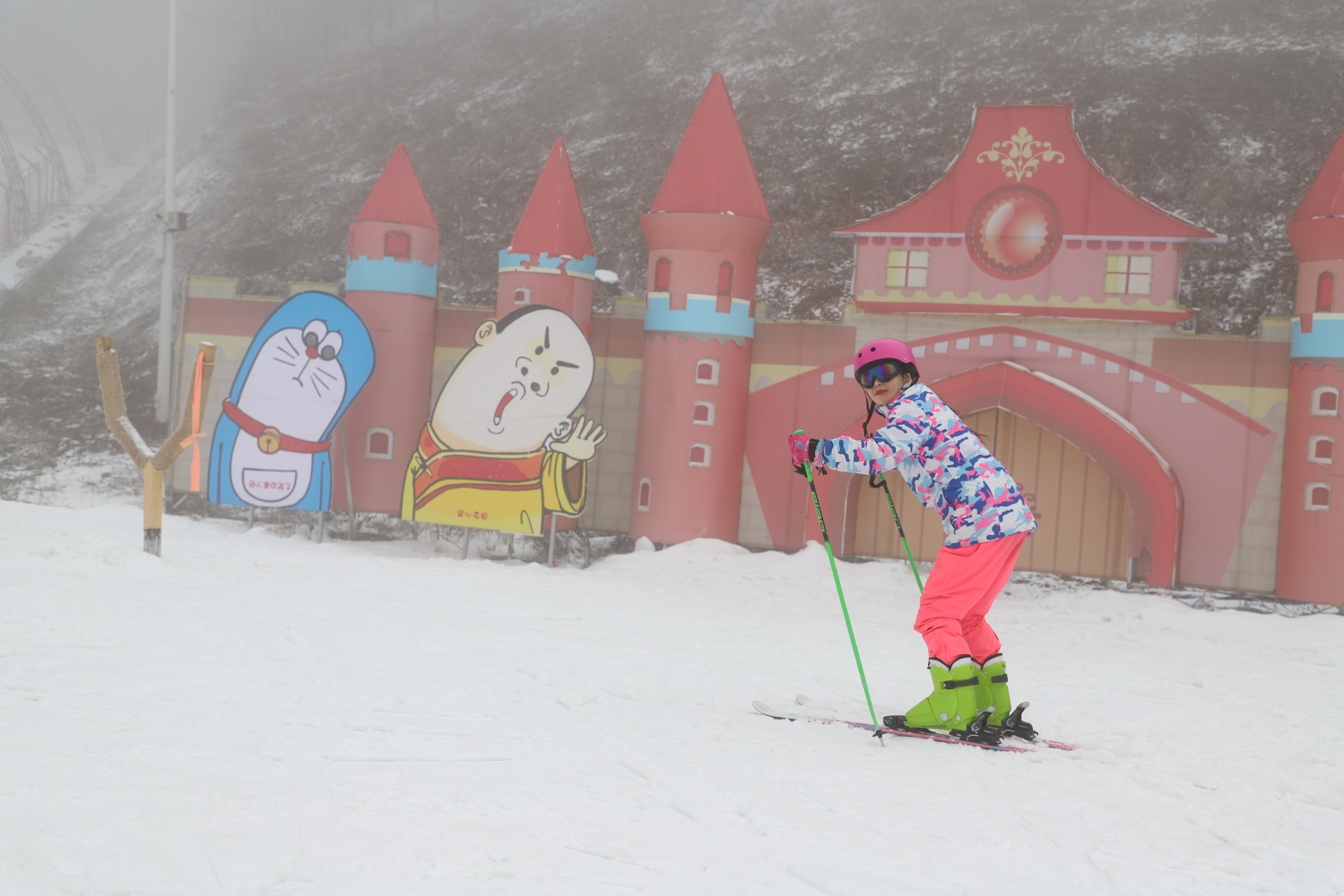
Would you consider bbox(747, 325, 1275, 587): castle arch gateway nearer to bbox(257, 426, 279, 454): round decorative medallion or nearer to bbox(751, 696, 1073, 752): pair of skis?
bbox(257, 426, 279, 454): round decorative medallion

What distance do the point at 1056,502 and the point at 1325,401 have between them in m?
2.67

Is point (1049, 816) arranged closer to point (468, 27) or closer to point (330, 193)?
point (330, 193)

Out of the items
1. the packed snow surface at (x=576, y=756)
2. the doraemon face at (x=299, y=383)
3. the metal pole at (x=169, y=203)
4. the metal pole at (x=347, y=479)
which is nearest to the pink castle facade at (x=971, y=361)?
the metal pole at (x=347, y=479)

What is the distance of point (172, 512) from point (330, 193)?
1990 centimetres

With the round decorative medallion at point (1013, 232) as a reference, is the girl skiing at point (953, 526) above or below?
below

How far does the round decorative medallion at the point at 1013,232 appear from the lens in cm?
1165

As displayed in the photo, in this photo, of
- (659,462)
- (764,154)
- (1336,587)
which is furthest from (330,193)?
(1336,587)

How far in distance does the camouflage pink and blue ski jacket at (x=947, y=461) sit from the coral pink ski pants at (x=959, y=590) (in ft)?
0.18

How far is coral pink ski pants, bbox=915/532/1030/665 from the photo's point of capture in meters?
4.97

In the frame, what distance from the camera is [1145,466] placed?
11117mm

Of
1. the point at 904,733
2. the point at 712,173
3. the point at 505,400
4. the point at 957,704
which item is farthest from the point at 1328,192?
the point at 904,733

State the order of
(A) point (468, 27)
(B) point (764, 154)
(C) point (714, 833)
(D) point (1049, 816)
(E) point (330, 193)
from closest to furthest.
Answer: (C) point (714, 833) → (D) point (1049, 816) → (B) point (764, 154) → (E) point (330, 193) → (A) point (468, 27)

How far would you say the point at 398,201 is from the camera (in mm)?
12922

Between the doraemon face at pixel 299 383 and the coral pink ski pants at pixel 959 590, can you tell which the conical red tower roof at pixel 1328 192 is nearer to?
the coral pink ski pants at pixel 959 590
